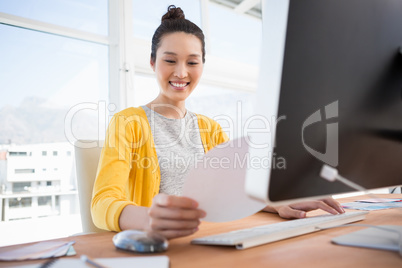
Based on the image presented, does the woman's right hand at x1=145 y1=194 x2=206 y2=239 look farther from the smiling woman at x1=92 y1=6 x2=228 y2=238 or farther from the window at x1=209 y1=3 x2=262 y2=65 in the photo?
the window at x1=209 y1=3 x2=262 y2=65

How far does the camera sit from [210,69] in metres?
3.34

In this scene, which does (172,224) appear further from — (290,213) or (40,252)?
(290,213)

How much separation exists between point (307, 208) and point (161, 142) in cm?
65

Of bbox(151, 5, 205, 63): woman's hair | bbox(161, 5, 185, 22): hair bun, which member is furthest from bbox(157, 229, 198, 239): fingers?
bbox(161, 5, 185, 22): hair bun

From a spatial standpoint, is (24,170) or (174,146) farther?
(24,170)

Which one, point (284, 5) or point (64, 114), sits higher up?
point (64, 114)

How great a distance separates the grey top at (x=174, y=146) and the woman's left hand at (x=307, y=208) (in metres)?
0.45

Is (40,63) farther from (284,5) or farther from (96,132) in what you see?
(284,5)

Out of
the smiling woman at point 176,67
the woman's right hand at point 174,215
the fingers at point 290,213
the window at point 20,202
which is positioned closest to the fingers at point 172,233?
the woman's right hand at point 174,215

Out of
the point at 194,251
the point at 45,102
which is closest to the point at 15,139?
the point at 45,102

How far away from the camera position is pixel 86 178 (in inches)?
41.7

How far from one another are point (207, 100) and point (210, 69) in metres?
0.35

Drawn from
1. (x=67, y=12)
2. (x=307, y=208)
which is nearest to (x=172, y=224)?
(x=307, y=208)

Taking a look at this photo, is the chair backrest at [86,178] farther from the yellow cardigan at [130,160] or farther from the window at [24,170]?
the window at [24,170]
